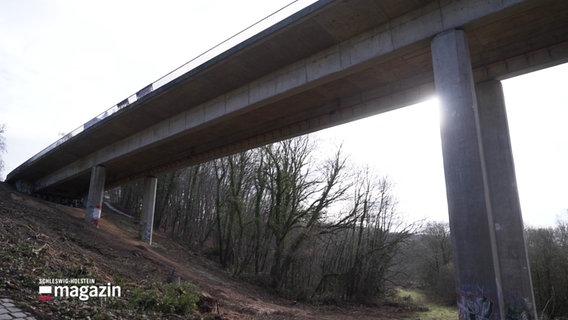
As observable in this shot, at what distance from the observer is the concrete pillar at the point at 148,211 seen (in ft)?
83.3

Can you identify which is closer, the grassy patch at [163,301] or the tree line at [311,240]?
the grassy patch at [163,301]

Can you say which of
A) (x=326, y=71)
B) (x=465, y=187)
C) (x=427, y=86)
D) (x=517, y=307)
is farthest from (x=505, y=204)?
(x=326, y=71)

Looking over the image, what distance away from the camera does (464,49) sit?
9352 mm

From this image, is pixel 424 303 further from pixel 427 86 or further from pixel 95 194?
pixel 95 194

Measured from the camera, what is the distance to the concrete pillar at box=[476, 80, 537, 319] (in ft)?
32.5

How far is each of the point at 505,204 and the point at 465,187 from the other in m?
3.05

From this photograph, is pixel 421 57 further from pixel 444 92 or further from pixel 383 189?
pixel 383 189

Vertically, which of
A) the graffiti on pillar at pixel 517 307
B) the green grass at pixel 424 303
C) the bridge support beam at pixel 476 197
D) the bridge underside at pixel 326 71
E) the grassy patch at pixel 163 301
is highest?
the bridge underside at pixel 326 71

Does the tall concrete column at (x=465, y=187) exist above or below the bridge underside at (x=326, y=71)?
below

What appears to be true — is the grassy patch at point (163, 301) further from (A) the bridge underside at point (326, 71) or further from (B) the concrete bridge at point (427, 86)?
(A) the bridge underside at point (326, 71)

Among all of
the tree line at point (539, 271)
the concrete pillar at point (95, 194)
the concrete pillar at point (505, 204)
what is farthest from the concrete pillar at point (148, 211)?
the concrete pillar at point (505, 204)

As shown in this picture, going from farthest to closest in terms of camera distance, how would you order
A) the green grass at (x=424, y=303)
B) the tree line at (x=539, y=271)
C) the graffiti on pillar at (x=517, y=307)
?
the green grass at (x=424, y=303) < the tree line at (x=539, y=271) < the graffiti on pillar at (x=517, y=307)

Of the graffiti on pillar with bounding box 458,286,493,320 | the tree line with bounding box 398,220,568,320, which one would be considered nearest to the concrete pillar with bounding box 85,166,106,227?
the tree line with bounding box 398,220,568,320

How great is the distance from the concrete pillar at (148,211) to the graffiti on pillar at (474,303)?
21483 mm
